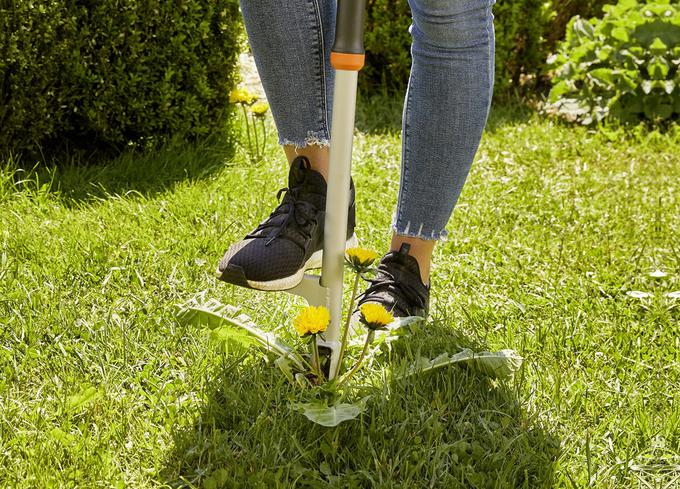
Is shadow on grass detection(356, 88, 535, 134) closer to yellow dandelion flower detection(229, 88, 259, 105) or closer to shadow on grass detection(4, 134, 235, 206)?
yellow dandelion flower detection(229, 88, 259, 105)

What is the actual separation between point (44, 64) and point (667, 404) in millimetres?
2248

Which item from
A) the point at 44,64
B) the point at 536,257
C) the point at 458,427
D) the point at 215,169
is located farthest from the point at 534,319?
the point at 44,64

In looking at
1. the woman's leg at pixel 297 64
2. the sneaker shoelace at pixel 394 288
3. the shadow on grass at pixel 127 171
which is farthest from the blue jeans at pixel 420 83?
the shadow on grass at pixel 127 171

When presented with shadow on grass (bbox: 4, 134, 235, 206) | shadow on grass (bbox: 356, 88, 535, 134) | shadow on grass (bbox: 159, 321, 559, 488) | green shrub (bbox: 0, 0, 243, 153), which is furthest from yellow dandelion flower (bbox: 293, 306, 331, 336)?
shadow on grass (bbox: 356, 88, 535, 134)

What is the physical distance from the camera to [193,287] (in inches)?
86.4

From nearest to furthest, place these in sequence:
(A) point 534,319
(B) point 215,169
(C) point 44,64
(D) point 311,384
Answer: (D) point 311,384, (A) point 534,319, (C) point 44,64, (B) point 215,169

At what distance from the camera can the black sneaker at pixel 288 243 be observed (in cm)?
167

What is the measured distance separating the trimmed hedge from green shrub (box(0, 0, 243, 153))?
985 millimetres

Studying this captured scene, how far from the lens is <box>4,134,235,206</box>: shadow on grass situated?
282 cm

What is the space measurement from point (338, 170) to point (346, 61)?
0.67 ft

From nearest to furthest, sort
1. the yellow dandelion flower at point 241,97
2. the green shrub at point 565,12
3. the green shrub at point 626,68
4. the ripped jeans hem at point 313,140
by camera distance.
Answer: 1. the ripped jeans hem at point 313,140
2. the yellow dandelion flower at point 241,97
3. the green shrub at point 626,68
4. the green shrub at point 565,12

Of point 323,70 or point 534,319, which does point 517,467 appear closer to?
point 534,319

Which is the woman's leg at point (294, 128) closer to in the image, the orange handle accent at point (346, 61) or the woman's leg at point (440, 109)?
the woman's leg at point (440, 109)

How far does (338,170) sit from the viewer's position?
156 cm
